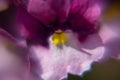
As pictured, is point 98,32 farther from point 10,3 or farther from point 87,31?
point 10,3

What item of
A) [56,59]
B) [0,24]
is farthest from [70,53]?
[0,24]

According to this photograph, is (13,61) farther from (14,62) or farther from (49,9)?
(49,9)

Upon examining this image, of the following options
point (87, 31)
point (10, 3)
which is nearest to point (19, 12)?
point (10, 3)

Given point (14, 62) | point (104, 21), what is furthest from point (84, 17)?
point (14, 62)

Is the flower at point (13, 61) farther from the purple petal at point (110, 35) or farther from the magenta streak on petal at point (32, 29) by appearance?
the purple petal at point (110, 35)

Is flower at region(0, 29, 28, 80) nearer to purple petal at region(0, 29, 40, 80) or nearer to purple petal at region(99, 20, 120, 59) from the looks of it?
purple petal at region(0, 29, 40, 80)

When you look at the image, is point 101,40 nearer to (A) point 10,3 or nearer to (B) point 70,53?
(B) point 70,53

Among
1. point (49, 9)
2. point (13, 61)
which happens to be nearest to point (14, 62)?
point (13, 61)
